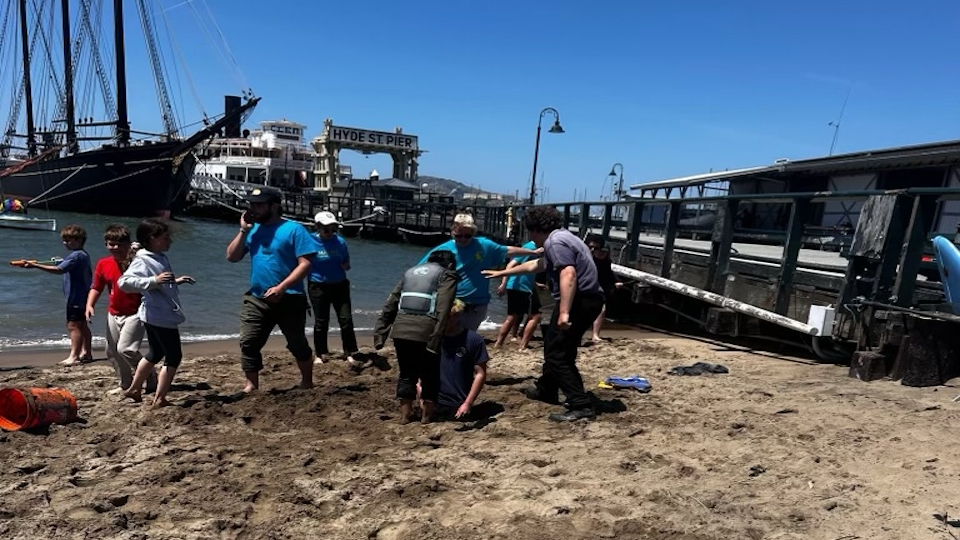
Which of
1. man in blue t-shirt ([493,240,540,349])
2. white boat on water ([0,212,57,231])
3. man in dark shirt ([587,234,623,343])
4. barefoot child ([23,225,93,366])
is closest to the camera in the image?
barefoot child ([23,225,93,366])

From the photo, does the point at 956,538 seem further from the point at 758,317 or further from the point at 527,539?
the point at 758,317

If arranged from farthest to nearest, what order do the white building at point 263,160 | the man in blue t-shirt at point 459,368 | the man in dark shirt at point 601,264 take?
the white building at point 263,160, the man in dark shirt at point 601,264, the man in blue t-shirt at point 459,368

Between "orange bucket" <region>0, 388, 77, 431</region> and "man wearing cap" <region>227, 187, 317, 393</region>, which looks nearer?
"orange bucket" <region>0, 388, 77, 431</region>

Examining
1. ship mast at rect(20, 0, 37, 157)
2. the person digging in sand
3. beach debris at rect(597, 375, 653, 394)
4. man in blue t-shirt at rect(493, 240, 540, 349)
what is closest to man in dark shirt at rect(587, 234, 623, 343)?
man in blue t-shirt at rect(493, 240, 540, 349)

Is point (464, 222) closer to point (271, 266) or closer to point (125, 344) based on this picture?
point (271, 266)

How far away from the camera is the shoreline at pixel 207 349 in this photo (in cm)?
723

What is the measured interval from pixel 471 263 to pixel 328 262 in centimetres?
228

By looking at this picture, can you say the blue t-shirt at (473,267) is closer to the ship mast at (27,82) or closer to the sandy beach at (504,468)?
the sandy beach at (504,468)

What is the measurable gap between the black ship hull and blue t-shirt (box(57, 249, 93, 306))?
37530 mm

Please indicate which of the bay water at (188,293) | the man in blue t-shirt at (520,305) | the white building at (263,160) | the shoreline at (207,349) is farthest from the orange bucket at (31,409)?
the white building at (263,160)

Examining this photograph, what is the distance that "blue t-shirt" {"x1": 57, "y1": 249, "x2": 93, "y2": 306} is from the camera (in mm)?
6488

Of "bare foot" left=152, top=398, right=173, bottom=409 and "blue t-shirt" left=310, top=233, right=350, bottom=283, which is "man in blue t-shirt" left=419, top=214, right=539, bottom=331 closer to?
"blue t-shirt" left=310, top=233, right=350, bottom=283

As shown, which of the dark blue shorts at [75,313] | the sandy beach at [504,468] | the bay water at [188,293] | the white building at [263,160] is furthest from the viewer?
the white building at [263,160]

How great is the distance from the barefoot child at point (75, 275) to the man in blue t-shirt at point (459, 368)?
4246 millimetres
